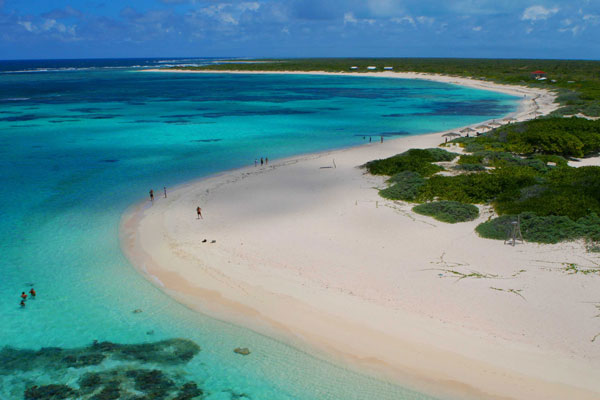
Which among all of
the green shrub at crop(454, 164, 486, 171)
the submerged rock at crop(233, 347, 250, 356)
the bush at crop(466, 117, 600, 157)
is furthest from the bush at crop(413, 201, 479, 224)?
the bush at crop(466, 117, 600, 157)

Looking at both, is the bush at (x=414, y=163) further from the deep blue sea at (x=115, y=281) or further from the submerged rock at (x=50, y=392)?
the submerged rock at (x=50, y=392)

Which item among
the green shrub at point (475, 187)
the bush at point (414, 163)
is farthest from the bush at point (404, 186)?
the bush at point (414, 163)

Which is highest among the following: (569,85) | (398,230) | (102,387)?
(569,85)

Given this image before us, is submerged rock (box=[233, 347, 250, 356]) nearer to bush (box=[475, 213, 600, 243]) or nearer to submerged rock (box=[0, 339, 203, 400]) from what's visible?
submerged rock (box=[0, 339, 203, 400])

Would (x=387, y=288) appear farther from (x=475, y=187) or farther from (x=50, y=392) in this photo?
(x=475, y=187)

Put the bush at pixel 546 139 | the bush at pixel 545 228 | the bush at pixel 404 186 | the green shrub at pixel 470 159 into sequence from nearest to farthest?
the bush at pixel 545 228, the bush at pixel 404 186, the green shrub at pixel 470 159, the bush at pixel 546 139

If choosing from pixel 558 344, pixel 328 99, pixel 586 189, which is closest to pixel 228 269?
pixel 558 344

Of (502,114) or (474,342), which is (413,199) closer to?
(474,342)
